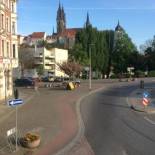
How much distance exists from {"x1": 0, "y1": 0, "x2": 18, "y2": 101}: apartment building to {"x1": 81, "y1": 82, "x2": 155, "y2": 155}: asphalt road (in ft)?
47.8

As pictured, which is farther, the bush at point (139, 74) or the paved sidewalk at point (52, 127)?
the bush at point (139, 74)

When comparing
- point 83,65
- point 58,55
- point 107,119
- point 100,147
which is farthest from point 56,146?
point 58,55

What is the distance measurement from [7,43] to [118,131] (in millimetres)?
30721

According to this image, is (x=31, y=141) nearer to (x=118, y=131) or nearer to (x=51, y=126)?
(x=118, y=131)

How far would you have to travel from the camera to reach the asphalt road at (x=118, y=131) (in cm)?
2159

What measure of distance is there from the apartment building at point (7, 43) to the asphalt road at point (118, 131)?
14568mm

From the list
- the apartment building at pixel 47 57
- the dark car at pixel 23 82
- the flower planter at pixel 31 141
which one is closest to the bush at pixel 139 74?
the apartment building at pixel 47 57

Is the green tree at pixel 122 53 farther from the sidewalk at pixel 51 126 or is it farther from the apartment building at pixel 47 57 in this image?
the sidewalk at pixel 51 126

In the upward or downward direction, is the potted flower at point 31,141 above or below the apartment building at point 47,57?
below

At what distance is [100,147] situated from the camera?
22266 millimetres

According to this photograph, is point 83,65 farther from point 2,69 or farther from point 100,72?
point 2,69

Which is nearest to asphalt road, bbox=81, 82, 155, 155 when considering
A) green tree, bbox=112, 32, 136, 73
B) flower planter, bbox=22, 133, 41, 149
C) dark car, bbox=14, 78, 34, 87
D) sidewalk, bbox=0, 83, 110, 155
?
sidewalk, bbox=0, 83, 110, 155

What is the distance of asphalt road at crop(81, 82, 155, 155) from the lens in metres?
21.6

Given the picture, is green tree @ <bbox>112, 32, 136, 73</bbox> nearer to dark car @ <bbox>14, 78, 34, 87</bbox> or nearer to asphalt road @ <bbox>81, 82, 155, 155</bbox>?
dark car @ <bbox>14, 78, 34, 87</bbox>
